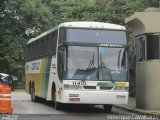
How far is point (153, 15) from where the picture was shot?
20.9 m

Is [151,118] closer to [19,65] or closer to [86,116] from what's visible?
[86,116]

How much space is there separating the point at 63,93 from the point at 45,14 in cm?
3360

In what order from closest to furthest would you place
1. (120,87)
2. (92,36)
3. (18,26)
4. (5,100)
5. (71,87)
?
(5,100) → (71,87) → (120,87) → (92,36) → (18,26)

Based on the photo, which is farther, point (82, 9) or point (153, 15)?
point (82, 9)

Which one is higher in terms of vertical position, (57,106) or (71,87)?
(71,87)

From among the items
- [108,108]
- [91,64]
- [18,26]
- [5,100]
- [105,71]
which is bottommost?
[108,108]

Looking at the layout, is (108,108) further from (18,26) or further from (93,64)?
(18,26)

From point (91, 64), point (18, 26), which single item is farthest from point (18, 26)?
point (91, 64)

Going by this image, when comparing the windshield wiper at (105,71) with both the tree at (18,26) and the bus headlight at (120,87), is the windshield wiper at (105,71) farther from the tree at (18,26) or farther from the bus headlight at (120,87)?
the tree at (18,26)

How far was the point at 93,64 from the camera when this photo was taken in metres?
19.2

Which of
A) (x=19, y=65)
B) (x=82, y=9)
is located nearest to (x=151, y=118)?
(x=82, y=9)

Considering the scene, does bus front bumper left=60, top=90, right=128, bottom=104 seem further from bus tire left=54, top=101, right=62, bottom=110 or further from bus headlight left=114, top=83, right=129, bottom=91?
bus tire left=54, top=101, right=62, bottom=110

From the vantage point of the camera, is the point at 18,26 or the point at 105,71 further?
the point at 18,26

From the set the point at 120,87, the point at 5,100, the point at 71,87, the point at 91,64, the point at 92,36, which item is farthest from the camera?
the point at 92,36
